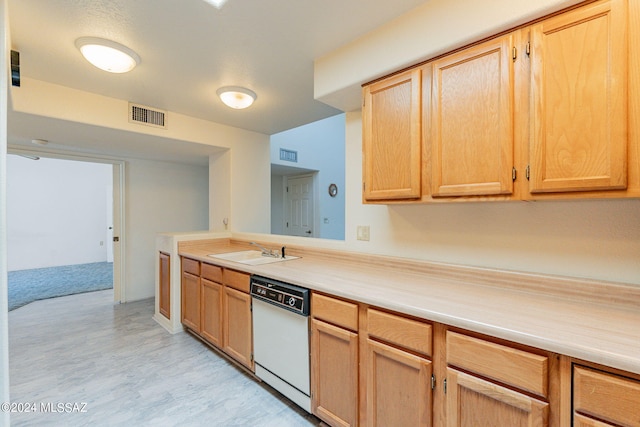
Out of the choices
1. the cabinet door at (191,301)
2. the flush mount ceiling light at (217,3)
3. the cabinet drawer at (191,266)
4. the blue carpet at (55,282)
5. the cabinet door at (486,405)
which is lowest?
the blue carpet at (55,282)

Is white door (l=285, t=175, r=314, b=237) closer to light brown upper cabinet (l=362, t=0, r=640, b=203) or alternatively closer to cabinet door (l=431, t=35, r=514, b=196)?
light brown upper cabinet (l=362, t=0, r=640, b=203)

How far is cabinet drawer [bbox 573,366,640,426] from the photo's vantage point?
2.53 ft

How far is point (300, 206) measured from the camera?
580 cm

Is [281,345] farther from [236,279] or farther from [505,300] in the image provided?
[505,300]

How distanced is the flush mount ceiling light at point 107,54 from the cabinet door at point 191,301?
72.0 inches

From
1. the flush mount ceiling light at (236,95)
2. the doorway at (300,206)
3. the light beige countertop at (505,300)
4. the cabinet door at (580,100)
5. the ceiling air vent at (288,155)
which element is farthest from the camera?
the doorway at (300,206)

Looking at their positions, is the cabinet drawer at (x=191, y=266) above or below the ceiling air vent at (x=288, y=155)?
below

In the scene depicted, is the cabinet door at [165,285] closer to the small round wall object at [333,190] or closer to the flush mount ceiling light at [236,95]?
the flush mount ceiling light at [236,95]

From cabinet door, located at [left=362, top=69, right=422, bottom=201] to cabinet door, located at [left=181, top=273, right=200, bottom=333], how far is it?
77.9 inches

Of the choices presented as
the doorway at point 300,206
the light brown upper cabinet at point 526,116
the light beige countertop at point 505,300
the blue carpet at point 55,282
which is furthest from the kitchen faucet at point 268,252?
the blue carpet at point 55,282

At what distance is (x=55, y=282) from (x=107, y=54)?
5.18m

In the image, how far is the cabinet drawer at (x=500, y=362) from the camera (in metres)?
0.91

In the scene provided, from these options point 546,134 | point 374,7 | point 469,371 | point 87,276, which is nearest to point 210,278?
point 469,371

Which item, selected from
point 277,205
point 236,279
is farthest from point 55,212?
point 236,279
